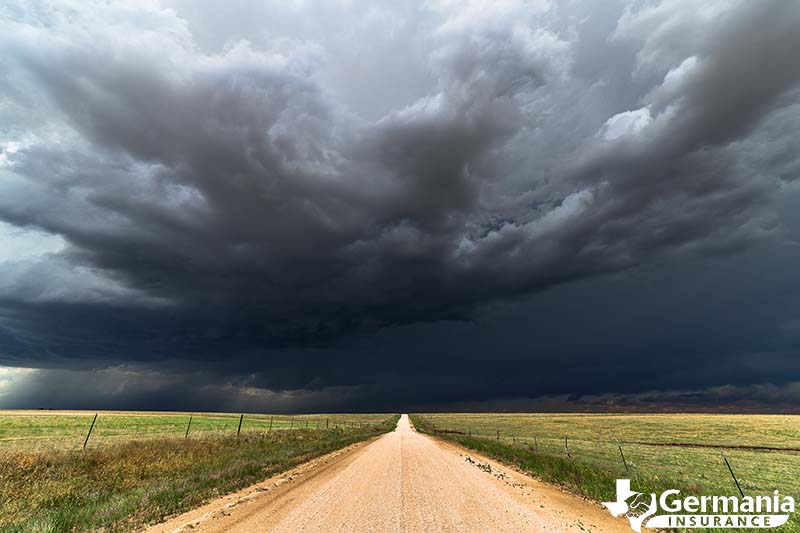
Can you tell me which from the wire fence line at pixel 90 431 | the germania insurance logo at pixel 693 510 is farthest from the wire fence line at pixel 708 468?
the wire fence line at pixel 90 431

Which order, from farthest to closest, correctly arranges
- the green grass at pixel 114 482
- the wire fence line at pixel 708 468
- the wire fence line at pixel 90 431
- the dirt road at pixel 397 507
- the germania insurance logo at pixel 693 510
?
the wire fence line at pixel 90 431 < the wire fence line at pixel 708 468 < the germania insurance logo at pixel 693 510 < the green grass at pixel 114 482 < the dirt road at pixel 397 507

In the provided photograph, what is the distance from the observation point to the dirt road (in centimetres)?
1005

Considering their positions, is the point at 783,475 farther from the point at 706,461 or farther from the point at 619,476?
the point at 619,476

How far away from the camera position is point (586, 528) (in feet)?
34.8

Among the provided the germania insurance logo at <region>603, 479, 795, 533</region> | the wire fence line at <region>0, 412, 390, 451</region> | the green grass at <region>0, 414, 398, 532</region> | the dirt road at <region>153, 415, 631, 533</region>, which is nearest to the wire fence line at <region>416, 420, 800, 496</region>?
the germania insurance logo at <region>603, 479, 795, 533</region>

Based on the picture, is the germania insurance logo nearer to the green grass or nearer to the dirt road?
the dirt road

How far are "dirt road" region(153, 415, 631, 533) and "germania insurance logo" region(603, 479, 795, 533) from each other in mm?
1090

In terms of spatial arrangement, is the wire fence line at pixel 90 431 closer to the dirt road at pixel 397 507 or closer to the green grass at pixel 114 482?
the green grass at pixel 114 482

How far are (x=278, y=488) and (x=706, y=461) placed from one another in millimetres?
35903

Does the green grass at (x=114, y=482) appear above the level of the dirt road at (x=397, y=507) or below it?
above

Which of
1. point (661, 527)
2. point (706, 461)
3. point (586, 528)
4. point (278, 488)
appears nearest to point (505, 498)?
point (586, 528)

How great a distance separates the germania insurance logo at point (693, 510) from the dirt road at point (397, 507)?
3.58 ft

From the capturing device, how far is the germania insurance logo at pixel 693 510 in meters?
12.0

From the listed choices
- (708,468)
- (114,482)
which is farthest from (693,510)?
(114,482)
